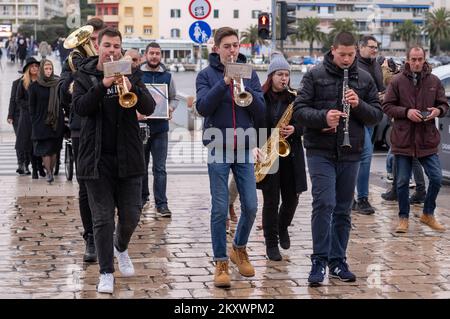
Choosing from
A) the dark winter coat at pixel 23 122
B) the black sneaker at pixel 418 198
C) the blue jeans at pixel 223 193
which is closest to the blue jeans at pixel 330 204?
the blue jeans at pixel 223 193

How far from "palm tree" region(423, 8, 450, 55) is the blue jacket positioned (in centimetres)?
13185

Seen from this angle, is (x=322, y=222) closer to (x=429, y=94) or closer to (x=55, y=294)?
(x=55, y=294)

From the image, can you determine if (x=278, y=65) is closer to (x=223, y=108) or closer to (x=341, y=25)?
(x=223, y=108)

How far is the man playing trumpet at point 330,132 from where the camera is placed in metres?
7.52

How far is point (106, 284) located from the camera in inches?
288

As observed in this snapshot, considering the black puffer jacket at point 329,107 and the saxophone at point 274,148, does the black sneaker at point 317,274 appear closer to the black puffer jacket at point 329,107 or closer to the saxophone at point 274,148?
the black puffer jacket at point 329,107

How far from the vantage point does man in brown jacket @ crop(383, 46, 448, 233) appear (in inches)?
394

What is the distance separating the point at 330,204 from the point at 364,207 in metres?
3.76

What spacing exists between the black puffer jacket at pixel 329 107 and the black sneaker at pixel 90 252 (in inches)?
84.9

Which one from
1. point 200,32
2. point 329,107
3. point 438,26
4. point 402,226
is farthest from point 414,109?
point 438,26

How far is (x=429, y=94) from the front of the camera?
10.1 metres

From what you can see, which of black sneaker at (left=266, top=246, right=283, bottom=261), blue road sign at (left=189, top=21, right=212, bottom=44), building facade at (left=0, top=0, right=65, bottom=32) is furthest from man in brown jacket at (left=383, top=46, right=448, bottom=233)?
building facade at (left=0, top=0, right=65, bottom=32)

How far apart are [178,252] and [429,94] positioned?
3184 millimetres

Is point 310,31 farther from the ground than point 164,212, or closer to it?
farther from the ground
